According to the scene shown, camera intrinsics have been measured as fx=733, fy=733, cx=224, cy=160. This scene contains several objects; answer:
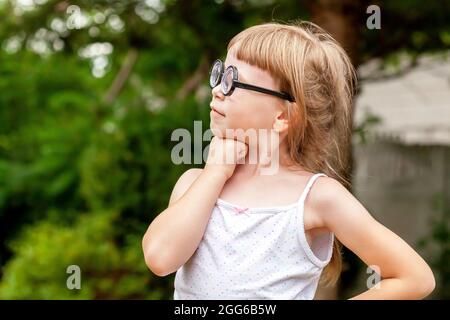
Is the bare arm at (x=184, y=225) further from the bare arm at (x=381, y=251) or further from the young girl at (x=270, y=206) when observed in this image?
the bare arm at (x=381, y=251)

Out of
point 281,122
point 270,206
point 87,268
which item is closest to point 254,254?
point 270,206

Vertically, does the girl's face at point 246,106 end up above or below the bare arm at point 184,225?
above

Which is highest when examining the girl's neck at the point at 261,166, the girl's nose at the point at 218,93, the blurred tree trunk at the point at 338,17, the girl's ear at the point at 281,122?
the blurred tree trunk at the point at 338,17

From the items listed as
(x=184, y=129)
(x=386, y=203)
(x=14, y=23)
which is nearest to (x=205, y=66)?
(x=184, y=129)

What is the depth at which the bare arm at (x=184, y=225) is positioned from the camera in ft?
5.76

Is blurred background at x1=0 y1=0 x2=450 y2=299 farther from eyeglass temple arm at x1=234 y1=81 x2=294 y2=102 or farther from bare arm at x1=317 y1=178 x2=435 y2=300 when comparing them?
bare arm at x1=317 y1=178 x2=435 y2=300

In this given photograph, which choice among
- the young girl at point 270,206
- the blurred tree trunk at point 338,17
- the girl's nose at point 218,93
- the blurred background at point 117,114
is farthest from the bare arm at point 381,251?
the blurred tree trunk at point 338,17

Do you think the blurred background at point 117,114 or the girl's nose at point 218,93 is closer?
the girl's nose at point 218,93

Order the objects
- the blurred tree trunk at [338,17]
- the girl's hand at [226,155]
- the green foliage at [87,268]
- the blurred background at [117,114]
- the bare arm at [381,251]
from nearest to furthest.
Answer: the bare arm at [381,251]
the girl's hand at [226,155]
the blurred tree trunk at [338,17]
the blurred background at [117,114]
the green foliage at [87,268]

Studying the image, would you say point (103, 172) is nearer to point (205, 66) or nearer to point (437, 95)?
point (205, 66)

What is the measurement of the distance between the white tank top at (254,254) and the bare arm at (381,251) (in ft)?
0.31

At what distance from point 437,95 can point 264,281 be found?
10746 millimetres

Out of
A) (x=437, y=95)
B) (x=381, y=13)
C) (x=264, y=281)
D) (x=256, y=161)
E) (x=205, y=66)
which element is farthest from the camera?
(x=437, y=95)

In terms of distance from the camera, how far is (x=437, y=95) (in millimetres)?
11898
